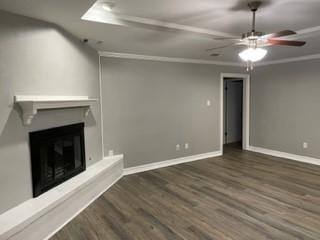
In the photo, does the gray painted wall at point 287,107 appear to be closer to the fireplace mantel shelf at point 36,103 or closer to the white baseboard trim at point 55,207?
the white baseboard trim at point 55,207

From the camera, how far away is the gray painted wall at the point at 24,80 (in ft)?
7.63

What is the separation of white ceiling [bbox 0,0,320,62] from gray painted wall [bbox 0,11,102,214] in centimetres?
18

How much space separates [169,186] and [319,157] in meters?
3.43

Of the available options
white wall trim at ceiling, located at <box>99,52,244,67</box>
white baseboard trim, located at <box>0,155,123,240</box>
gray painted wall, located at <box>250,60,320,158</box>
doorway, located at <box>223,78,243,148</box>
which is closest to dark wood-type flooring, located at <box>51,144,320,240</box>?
white baseboard trim, located at <box>0,155,123,240</box>

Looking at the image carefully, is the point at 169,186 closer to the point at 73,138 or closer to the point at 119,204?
the point at 119,204

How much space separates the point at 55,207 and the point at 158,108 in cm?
291

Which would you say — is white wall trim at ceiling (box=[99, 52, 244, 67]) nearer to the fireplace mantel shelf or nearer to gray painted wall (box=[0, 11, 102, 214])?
gray painted wall (box=[0, 11, 102, 214])

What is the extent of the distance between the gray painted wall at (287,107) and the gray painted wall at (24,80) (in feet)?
15.5

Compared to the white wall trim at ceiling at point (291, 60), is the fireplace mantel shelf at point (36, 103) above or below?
below

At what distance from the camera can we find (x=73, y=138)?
3486 millimetres

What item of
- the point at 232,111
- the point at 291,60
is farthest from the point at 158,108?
the point at 232,111

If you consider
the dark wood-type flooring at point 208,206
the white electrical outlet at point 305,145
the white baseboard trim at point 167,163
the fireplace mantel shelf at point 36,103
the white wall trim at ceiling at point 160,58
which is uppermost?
the white wall trim at ceiling at point 160,58

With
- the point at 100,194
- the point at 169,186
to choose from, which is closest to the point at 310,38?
the point at 169,186

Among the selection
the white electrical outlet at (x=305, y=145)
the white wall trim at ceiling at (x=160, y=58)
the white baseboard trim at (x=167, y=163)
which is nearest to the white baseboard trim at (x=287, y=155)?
the white electrical outlet at (x=305, y=145)
